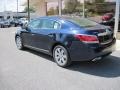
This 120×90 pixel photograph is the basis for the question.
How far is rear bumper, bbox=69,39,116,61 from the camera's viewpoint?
219 inches

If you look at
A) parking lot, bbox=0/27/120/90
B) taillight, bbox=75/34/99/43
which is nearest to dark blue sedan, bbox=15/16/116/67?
taillight, bbox=75/34/99/43

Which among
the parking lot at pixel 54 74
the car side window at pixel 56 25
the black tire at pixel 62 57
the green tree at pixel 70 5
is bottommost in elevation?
the parking lot at pixel 54 74

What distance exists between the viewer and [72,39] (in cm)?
579

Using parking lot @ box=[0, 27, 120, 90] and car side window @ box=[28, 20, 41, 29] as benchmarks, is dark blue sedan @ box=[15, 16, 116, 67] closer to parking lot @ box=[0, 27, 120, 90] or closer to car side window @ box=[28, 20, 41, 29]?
car side window @ box=[28, 20, 41, 29]

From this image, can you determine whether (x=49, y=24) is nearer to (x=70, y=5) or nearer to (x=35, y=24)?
(x=35, y=24)

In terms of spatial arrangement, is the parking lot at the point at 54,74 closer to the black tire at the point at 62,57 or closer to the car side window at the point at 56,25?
the black tire at the point at 62,57

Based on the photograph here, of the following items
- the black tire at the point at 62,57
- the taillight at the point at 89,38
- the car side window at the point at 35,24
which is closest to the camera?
the taillight at the point at 89,38

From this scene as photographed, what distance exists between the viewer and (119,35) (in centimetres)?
1093

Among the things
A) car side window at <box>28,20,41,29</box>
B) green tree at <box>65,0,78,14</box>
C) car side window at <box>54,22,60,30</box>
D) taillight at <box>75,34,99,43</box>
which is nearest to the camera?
taillight at <box>75,34,99,43</box>

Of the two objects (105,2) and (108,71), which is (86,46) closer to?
(108,71)

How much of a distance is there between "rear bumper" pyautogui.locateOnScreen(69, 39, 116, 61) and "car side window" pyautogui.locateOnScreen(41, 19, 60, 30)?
3.34 feet

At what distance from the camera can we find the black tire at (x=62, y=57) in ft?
19.9

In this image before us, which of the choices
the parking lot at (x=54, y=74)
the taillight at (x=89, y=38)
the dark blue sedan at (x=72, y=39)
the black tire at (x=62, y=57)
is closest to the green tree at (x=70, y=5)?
the dark blue sedan at (x=72, y=39)

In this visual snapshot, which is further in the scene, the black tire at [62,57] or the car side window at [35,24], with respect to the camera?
the car side window at [35,24]
